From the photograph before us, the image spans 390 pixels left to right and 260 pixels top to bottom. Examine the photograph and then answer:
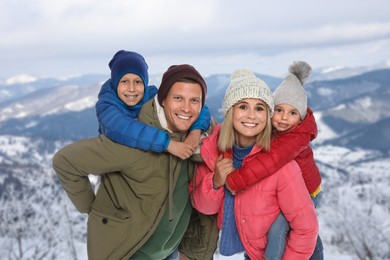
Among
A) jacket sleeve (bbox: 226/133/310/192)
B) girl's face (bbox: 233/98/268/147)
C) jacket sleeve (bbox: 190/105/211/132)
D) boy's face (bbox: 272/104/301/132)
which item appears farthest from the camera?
jacket sleeve (bbox: 190/105/211/132)

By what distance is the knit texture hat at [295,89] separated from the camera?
3.84 m

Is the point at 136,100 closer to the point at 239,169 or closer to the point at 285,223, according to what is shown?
the point at 239,169

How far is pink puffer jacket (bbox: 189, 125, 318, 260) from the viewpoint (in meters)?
3.45

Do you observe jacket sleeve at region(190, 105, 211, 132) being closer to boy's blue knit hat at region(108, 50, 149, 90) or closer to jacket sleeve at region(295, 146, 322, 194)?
boy's blue knit hat at region(108, 50, 149, 90)

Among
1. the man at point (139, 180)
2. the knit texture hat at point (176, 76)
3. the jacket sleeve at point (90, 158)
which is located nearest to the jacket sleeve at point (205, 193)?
the man at point (139, 180)

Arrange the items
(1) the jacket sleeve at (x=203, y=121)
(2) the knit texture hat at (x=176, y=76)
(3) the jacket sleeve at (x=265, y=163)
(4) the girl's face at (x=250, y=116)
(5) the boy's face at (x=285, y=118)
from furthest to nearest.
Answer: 1. (1) the jacket sleeve at (x=203, y=121)
2. (5) the boy's face at (x=285, y=118)
3. (2) the knit texture hat at (x=176, y=76)
4. (4) the girl's face at (x=250, y=116)
5. (3) the jacket sleeve at (x=265, y=163)

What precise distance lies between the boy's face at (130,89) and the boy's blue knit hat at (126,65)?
0.05 metres

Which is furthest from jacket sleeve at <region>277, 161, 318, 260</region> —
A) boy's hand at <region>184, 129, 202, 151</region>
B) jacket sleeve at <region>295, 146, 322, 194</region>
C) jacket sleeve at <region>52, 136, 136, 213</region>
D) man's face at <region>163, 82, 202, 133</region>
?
jacket sleeve at <region>52, 136, 136, 213</region>

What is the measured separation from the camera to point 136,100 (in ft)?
13.8

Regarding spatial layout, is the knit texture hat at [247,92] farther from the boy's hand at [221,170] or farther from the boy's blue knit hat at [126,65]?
the boy's blue knit hat at [126,65]

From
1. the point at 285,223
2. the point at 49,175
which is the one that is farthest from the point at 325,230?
the point at 49,175

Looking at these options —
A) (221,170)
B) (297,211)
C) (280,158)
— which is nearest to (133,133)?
(221,170)

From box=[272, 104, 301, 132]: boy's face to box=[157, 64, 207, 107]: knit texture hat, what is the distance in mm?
855

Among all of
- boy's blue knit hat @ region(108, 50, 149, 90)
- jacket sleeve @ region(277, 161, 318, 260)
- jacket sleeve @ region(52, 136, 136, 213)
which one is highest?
boy's blue knit hat @ region(108, 50, 149, 90)
